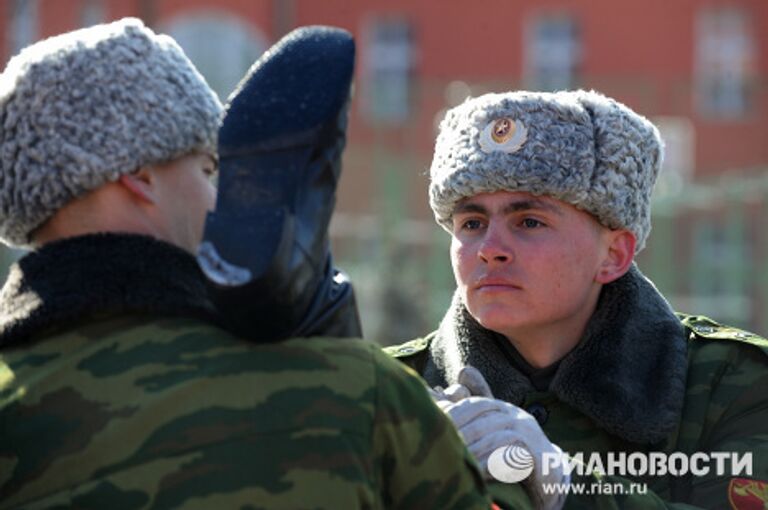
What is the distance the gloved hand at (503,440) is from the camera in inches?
112

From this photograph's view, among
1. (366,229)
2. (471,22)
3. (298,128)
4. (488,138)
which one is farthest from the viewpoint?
(471,22)

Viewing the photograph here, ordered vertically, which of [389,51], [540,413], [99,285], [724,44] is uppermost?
[99,285]

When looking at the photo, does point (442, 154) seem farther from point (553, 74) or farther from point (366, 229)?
point (553, 74)

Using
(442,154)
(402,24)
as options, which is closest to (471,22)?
(402,24)

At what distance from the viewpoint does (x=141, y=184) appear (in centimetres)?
241

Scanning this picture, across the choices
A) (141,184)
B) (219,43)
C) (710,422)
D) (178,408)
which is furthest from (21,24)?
(178,408)

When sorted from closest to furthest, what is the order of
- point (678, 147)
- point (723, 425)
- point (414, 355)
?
point (723, 425) < point (414, 355) < point (678, 147)

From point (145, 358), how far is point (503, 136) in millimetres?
1443

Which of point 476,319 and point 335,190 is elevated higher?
point 335,190

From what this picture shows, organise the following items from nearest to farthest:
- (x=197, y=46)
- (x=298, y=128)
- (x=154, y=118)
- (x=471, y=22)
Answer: (x=298, y=128), (x=154, y=118), (x=197, y=46), (x=471, y=22)

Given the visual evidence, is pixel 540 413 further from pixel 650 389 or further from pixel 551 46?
pixel 551 46

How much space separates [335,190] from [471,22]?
2568 cm

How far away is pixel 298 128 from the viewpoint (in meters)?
2.23

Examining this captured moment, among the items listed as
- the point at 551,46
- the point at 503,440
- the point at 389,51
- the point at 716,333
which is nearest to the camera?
the point at 503,440
